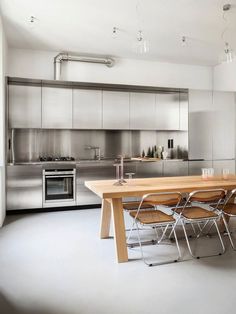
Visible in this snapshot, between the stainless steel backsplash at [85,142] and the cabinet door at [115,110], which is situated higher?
the cabinet door at [115,110]

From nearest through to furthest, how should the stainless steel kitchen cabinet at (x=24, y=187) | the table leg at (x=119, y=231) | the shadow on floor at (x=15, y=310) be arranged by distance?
the shadow on floor at (x=15, y=310) < the table leg at (x=119, y=231) < the stainless steel kitchen cabinet at (x=24, y=187)

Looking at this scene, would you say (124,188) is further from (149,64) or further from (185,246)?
(149,64)

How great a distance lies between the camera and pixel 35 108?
531cm

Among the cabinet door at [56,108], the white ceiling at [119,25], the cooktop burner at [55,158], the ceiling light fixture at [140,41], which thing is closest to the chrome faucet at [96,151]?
the cooktop burner at [55,158]

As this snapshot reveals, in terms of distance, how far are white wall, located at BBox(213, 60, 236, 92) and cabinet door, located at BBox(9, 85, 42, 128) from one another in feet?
13.5

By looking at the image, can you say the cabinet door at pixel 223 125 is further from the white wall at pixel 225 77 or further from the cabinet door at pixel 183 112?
the cabinet door at pixel 183 112

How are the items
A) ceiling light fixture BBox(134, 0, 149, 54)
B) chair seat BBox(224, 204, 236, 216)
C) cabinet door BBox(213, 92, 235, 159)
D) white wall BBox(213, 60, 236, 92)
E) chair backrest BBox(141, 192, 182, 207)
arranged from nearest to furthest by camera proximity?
chair backrest BBox(141, 192, 182, 207) < chair seat BBox(224, 204, 236, 216) < ceiling light fixture BBox(134, 0, 149, 54) < cabinet door BBox(213, 92, 235, 159) < white wall BBox(213, 60, 236, 92)

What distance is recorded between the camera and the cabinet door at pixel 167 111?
20.0ft

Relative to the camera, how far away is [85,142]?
19.8 ft

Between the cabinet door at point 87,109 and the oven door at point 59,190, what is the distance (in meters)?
1.03

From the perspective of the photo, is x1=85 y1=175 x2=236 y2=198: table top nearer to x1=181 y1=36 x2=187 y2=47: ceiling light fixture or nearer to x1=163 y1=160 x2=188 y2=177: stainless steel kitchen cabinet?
x1=163 y1=160 x2=188 y2=177: stainless steel kitchen cabinet

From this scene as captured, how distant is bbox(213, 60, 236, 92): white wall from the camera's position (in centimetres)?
641

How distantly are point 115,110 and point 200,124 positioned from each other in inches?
73.7

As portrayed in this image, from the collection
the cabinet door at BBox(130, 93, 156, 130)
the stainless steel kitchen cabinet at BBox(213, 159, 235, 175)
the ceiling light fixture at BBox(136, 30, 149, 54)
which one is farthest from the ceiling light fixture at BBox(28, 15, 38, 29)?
the stainless steel kitchen cabinet at BBox(213, 159, 235, 175)
